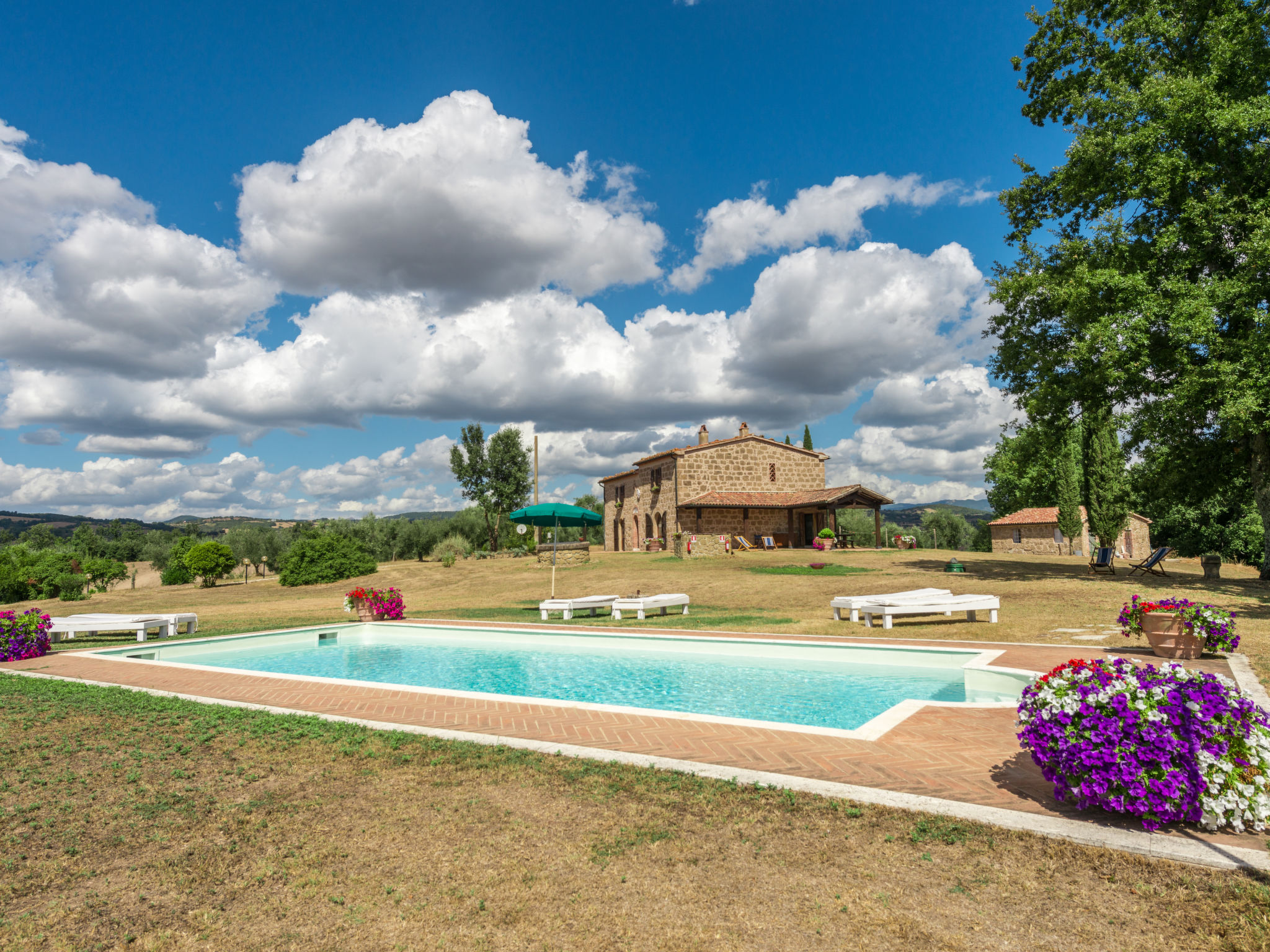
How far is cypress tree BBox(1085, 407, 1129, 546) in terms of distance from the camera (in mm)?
31328

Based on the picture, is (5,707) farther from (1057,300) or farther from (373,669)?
(1057,300)

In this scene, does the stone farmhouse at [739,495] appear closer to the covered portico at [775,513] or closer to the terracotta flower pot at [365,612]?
the covered portico at [775,513]

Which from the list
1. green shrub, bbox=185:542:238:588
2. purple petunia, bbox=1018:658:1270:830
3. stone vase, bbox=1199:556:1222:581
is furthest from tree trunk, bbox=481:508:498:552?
purple petunia, bbox=1018:658:1270:830

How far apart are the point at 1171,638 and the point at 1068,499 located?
3020 centimetres

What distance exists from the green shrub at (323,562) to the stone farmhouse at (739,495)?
14738 mm

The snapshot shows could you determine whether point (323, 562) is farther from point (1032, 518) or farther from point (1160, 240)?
point (1032, 518)

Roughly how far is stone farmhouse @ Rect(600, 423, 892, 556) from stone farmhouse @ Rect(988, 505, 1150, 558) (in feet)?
37.4

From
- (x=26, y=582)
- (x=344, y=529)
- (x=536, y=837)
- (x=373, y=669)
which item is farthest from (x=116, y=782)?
(x=344, y=529)

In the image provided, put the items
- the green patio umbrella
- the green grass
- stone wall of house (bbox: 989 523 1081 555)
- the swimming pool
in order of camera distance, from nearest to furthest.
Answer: the swimming pool < the green patio umbrella < the green grass < stone wall of house (bbox: 989 523 1081 555)

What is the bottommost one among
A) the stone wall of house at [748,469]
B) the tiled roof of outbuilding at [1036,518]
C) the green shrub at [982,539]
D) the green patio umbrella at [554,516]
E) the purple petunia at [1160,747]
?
the green shrub at [982,539]

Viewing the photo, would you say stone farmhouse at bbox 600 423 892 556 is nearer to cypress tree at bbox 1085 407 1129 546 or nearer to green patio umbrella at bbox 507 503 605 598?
cypress tree at bbox 1085 407 1129 546

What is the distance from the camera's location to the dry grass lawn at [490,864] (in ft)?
8.89

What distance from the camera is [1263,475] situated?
56.1 feet

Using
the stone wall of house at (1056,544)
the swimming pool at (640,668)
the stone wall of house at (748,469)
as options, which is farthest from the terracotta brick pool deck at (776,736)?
the stone wall of house at (1056,544)
